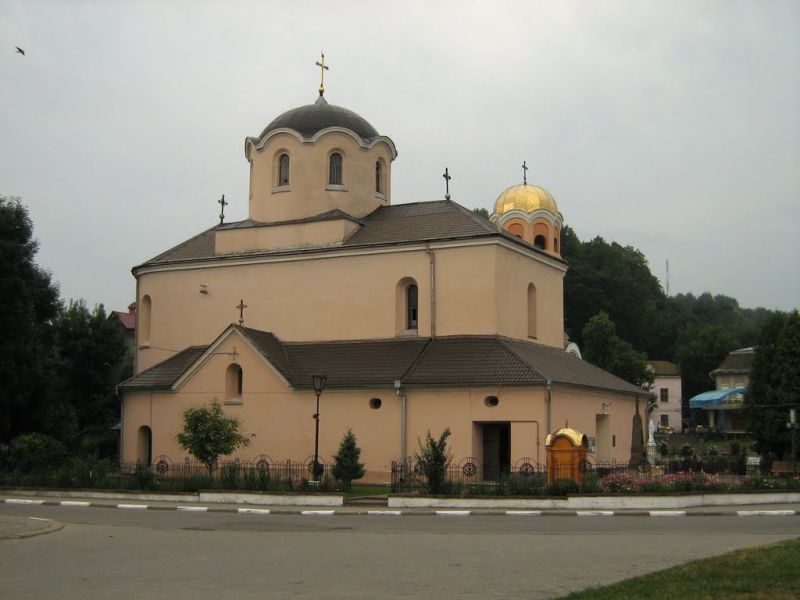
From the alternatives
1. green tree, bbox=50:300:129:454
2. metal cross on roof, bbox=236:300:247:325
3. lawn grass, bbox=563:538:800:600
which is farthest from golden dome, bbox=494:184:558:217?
lawn grass, bbox=563:538:800:600

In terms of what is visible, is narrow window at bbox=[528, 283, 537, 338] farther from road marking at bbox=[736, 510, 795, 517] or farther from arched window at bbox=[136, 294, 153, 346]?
arched window at bbox=[136, 294, 153, 346]

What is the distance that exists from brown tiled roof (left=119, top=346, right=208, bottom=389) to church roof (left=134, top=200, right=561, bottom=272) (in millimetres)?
3867

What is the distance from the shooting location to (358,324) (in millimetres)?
33219

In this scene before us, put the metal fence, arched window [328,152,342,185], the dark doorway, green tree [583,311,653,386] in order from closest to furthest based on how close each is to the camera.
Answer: the metal fence
the dark doorway
arched window [328,152,342,185]
green tree [583,311,653,386]

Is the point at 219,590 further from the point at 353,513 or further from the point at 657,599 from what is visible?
the point at 353,513

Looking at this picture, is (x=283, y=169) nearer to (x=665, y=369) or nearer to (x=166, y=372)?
(x=166, y=372)

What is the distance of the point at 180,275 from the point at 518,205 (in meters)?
14.7

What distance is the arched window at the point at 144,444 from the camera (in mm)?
34625

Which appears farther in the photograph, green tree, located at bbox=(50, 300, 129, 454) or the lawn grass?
green tree, located at bbox=(50, 300, 129, 454)

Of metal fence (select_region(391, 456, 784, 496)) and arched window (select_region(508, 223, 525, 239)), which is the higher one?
arched window (select_region(508, 223, 525, 239))

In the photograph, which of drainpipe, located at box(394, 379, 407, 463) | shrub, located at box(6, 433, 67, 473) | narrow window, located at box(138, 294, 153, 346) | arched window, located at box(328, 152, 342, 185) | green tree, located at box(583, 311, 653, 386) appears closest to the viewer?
shrub, located at box(6, 433, 67, 473)

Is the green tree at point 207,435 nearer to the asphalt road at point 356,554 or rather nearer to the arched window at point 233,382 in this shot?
the arched window at point 233,382

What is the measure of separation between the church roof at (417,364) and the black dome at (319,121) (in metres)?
8.65

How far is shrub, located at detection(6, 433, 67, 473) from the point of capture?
29.4 metres
